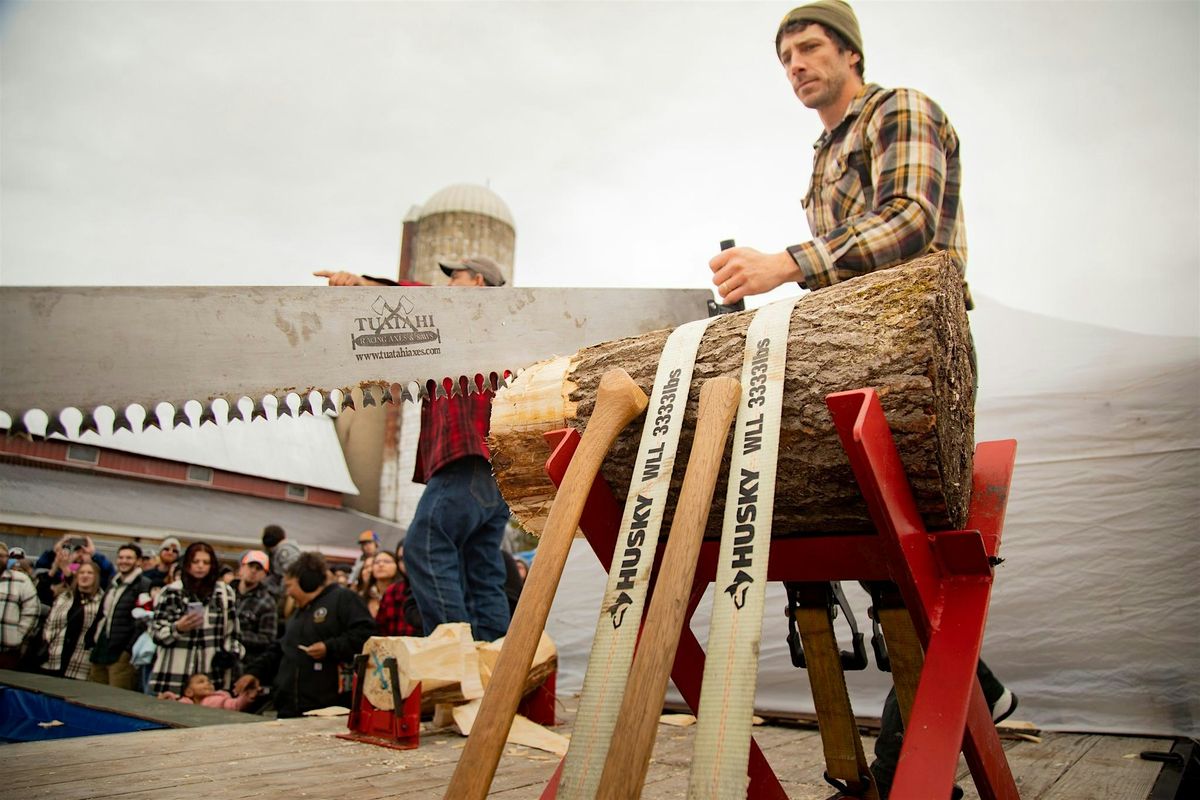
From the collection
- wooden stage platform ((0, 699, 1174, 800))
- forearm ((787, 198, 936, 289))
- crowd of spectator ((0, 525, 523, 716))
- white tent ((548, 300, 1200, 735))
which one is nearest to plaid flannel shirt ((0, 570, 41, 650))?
crowd of spectator ((0, 525, 523, 716))

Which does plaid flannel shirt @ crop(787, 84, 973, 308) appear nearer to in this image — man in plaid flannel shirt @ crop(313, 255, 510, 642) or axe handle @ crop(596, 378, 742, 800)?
axe handle @ crop(596, 378, 742, 800)

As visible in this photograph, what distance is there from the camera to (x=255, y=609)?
634 centimetres

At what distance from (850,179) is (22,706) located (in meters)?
5.60

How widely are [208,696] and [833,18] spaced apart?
5.78 metres

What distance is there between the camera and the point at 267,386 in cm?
220

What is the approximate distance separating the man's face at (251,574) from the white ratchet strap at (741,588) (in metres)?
6.33

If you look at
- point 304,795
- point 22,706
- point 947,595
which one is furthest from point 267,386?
point 22,706

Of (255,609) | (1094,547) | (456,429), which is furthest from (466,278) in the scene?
(255,609)

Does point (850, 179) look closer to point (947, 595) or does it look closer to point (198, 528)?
point (947, 595)

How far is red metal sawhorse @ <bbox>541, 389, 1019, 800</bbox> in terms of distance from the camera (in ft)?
4.00

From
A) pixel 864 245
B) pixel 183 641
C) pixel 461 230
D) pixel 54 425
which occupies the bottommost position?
pixel 183 641

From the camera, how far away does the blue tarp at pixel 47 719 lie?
3.92 metres

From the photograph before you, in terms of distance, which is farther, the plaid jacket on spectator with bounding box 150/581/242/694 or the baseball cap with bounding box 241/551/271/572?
the baseball cap with bounding box 241/551/271/572

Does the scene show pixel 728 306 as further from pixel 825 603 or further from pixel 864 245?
pixel 825 603
